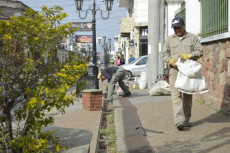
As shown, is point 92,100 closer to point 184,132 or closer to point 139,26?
point 184,132

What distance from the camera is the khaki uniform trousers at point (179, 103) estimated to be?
704 centimetres

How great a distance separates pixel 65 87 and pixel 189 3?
30.8 feet

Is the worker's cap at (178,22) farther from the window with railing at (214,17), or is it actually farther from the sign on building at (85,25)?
the sign on building at (85,25)

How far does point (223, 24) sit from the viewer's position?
9.19 metres

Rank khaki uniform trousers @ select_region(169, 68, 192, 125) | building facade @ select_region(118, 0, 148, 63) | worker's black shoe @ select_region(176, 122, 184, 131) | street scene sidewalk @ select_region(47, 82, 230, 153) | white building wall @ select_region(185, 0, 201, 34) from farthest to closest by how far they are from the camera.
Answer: building facade @ select_region(118, 0, 148, 63) → white building wall @ select_region(185, 0, 201, 34) → khaki uniform trousers @ select_region(169, 68, 192, 125) → worker's black shoe @ select_region(176, 122, 184, 131) → street scene sidewalk @ select_region(47, 82, 230, 153)

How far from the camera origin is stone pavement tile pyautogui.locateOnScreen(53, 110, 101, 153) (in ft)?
26.2

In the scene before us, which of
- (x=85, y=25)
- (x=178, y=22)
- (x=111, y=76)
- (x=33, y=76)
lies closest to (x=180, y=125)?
(x=178, y=22)

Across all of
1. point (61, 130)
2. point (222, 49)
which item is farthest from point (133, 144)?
point (222, 49)

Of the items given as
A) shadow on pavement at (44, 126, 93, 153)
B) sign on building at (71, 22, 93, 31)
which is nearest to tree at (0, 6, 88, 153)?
shadow on pavement at (44, 126, 93, 153)

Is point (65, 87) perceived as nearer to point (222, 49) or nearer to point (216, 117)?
point (216, 117)

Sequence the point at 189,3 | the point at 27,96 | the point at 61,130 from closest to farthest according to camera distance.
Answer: the point at 27,96 < the point at 61,130 < the point at 189,3

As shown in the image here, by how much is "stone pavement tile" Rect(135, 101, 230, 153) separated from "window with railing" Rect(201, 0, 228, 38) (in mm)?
1962

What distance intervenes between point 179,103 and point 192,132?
1.85 ft

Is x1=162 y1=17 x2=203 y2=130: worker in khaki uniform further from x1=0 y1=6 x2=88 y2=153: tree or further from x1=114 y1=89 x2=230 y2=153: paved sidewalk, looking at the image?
x1=0 y1=6 x2=88 y2=153: tree
